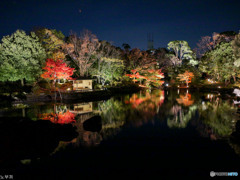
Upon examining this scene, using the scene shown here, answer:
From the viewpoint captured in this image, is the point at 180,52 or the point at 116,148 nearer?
the point at 116,148

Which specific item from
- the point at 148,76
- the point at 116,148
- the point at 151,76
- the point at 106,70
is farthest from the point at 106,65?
the point at 116,148

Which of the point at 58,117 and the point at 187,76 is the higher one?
the point at 187,76

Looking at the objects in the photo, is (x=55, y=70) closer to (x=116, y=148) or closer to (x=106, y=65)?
(x=106, y=65)

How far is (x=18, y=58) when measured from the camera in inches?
862

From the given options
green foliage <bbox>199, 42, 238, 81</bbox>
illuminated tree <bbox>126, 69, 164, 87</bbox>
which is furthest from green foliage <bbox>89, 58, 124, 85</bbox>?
green foliage <bbox>199, 42, 238, 81</bbox>

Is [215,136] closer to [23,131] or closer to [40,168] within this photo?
[40,168]

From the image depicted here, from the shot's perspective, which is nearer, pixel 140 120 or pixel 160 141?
pixel 160 141

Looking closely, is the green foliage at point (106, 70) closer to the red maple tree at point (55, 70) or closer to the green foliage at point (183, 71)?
the red maple tree at point (55, 70)

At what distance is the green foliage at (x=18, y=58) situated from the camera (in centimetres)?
2123

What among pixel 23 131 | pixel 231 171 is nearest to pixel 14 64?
pixel 23 131

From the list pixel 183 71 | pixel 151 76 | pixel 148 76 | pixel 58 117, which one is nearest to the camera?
pixel 58 117

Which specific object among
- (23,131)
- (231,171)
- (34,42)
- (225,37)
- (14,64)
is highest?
(225,37)

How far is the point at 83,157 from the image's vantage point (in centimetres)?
693

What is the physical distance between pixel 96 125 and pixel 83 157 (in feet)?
12.3
